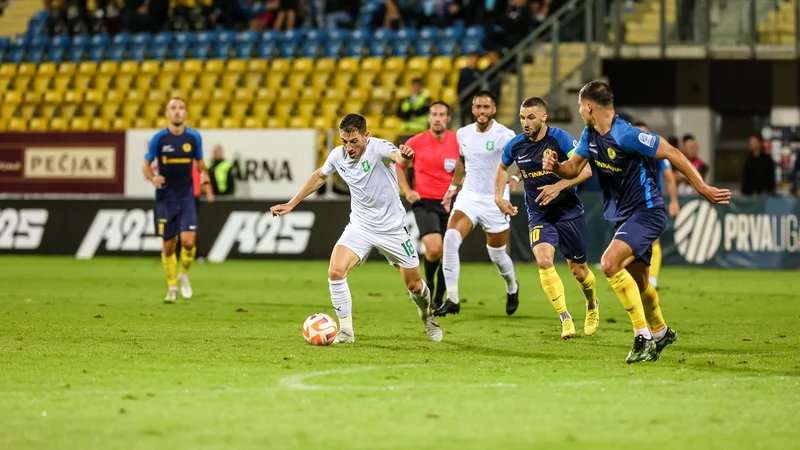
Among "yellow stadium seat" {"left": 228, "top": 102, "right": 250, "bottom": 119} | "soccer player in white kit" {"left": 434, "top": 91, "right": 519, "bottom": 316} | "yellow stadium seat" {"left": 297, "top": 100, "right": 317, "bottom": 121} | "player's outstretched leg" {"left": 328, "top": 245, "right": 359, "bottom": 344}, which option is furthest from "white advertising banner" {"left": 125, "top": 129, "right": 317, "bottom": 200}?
"player's outstretched leg" {"left": 328, "top": 245, "right": 359, "bottom": 344}

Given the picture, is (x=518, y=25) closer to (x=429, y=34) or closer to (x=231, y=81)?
(x=429, y=34)

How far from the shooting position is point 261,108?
28.5 metres

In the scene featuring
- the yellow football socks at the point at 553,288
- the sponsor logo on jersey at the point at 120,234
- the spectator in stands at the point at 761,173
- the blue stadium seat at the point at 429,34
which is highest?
the blue stadium seat at the point at 429,34

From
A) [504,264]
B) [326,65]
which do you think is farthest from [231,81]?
[504,264]

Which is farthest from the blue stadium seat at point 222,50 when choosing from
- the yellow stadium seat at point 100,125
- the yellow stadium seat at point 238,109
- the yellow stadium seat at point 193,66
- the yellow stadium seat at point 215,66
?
the yellow stadium seat at point 100,125

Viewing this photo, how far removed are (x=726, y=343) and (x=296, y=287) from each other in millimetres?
8607

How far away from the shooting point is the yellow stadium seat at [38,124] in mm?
30514

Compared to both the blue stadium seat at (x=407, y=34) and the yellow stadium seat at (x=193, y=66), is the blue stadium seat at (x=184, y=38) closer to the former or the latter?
the yellow stadium seat at (x=193, y=66)

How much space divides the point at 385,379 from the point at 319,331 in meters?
2.28

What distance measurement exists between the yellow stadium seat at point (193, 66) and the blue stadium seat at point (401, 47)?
4907 mm

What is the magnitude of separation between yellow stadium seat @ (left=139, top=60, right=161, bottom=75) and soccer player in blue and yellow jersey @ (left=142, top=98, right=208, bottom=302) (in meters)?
14.9

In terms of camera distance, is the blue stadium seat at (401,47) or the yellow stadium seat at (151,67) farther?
the yellow stadium seat at (151,67)

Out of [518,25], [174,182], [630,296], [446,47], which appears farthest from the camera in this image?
[446,47]

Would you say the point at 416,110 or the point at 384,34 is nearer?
the point at 416,110
